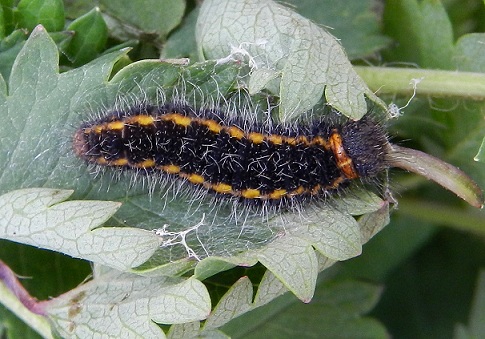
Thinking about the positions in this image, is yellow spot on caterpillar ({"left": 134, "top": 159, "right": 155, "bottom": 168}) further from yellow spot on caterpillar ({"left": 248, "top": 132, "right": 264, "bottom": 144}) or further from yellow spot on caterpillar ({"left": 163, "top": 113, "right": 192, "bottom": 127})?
yellow spot on caterpillar ({"left": 248, "top": 132, "right": 264, "bottom": 144})

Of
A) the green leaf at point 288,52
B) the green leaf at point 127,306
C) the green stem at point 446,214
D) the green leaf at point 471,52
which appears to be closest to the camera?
the green leaf at point 127,306

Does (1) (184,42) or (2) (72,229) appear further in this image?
(1) (184,42)

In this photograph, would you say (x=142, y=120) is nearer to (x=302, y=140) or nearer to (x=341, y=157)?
(x=302, y=140)

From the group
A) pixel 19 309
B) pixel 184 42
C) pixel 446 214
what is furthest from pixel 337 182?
pixel 19 309

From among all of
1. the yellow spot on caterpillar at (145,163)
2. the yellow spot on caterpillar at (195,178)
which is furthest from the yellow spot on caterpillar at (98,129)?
the yellow spot on caterpillar at (195,178)

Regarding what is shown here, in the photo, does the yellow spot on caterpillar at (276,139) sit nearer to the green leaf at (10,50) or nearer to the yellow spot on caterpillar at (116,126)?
the yellow spot on caterpillar at (116,126)

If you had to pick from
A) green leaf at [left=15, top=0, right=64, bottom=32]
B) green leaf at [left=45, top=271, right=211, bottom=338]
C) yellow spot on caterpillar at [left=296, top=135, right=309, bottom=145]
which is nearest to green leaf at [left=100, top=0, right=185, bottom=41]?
green leaf at [left=15, top=0, right=64, bottom=32]

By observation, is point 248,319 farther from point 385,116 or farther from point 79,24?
point 79,24
